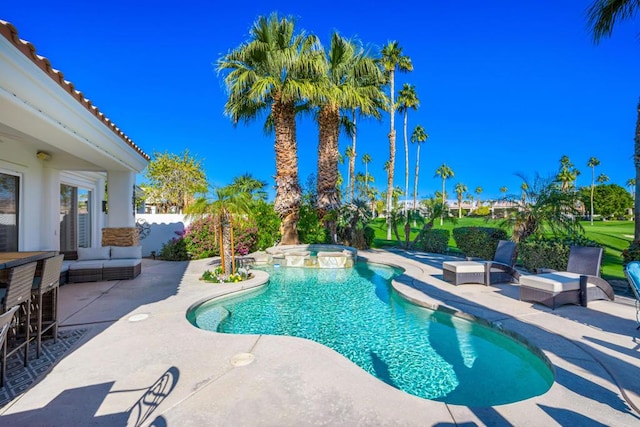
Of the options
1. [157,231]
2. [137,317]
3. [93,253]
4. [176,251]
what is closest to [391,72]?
[157,231]

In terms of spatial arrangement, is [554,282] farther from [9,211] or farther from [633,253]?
[9,211]

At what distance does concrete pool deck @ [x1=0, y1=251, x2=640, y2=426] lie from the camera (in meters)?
2.84

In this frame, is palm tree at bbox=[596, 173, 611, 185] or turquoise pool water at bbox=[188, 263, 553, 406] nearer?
turquoise pool water at bbox=[188, 263, 553, 406]

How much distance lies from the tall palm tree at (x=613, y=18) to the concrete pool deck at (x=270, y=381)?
4.27m

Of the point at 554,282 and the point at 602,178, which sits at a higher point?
the point at 602,178

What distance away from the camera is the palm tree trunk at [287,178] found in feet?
51.1

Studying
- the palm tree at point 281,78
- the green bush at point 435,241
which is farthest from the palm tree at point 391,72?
the palm tree at point 281,78

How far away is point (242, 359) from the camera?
13.1 feet

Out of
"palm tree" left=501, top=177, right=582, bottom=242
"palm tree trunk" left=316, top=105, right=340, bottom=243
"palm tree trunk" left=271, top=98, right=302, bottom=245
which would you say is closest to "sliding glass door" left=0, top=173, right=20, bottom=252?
"palm tree trunk" left=271, top=98, right=302, bottom=245

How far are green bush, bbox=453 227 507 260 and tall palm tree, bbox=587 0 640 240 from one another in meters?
4.20

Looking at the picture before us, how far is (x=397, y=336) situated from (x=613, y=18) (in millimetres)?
10065

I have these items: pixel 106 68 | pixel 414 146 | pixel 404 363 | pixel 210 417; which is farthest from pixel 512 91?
pixel 210 417

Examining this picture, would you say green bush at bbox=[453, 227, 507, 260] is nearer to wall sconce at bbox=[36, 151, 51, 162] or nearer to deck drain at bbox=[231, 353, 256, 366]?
deck drain at bbox=[231, 353, 256, 366]

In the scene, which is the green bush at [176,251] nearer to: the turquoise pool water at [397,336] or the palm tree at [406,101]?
the turquoise pool water at [397,336]
